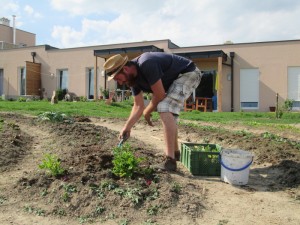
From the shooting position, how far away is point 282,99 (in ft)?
61.0

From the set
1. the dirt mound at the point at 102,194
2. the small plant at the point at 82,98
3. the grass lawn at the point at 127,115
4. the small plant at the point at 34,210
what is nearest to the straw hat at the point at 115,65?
the dirt mound at the point at 102,194

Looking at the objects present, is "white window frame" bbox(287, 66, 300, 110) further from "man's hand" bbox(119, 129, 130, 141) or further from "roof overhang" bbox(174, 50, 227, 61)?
"man's hand" bbox(119, 129, 130, 141)

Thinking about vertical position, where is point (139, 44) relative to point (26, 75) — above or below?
above

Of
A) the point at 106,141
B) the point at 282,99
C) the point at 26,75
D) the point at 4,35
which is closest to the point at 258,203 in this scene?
the point at 106,141

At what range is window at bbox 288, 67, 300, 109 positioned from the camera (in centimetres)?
1847

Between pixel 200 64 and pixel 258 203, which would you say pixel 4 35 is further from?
pixel 258 203

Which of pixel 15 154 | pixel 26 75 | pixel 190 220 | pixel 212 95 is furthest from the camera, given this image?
pixel 26 75

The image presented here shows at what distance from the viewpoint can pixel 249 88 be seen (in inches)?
761

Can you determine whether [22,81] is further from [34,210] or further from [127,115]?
[34,210]

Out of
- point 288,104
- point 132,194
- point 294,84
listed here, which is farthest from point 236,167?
point 294,84

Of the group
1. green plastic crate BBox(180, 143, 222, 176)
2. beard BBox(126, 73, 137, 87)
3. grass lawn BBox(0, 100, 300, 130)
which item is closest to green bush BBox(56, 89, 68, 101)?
grass lawn BBox(0, 100, 300, 130)

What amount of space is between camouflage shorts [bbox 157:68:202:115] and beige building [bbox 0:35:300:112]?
46.1 ft

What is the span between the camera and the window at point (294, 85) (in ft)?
60.6

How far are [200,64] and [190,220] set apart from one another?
18.4 meters
